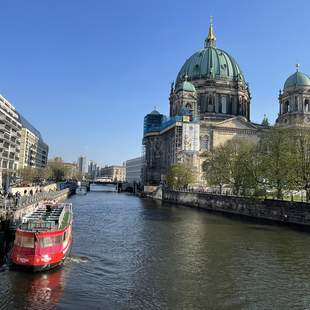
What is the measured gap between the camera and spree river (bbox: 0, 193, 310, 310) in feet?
73.2

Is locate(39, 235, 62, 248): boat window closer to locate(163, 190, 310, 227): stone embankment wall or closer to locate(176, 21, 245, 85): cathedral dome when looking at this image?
locate(163, 190, 310, 227): stone embankment wall

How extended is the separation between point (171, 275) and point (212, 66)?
135 meters

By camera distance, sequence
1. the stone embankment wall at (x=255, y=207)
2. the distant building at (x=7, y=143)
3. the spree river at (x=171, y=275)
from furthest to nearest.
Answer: the distant building at (x=7, y=143)
the stone embankment wall at (x=255, y=207)
the spree river at (x=171, y=275)

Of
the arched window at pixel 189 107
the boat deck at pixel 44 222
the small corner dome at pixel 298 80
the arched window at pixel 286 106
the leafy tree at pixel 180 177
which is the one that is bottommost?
the boat deck at pixel 44 222

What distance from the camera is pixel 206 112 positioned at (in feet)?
492

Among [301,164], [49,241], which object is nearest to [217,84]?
[301,164]

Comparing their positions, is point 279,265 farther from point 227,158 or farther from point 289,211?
point 227,158

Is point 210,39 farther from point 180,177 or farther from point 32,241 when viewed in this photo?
point 32,241

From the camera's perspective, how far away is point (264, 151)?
67750 millimetres

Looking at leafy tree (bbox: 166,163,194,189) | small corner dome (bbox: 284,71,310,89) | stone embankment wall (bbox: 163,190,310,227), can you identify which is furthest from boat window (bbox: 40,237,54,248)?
small corner dome (bbox: 284,71,310,89)

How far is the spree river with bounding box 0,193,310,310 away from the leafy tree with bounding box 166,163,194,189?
63.3 m

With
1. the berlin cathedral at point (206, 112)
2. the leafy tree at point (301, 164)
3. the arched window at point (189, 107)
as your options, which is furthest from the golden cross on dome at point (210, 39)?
the leafy tree at point (301, 164)

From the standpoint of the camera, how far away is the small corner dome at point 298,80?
419ft

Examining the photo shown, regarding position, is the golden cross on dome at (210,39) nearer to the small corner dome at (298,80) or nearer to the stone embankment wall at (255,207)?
the small corner dome at (298,80)
